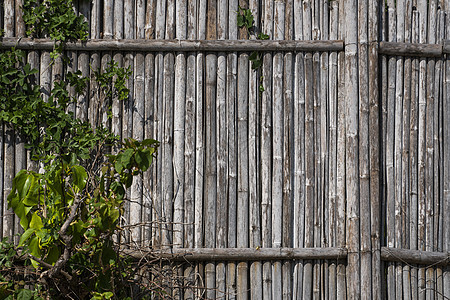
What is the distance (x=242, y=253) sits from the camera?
4.48m

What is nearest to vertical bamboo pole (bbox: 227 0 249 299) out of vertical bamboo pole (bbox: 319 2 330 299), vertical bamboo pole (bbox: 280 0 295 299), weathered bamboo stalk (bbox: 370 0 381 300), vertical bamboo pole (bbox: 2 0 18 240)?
vertical bamboo pole (bbox: 280 0 295 299)

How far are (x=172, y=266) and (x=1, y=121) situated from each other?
73.7 inches

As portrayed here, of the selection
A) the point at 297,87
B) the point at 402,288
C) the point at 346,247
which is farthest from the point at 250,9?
the point at 402,288

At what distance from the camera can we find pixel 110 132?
4.55 m

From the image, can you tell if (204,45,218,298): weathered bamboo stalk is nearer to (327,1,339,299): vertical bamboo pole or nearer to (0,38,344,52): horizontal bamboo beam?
(0,38,344,52): horizontal bamboo beam

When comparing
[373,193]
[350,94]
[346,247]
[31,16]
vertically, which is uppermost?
[31,16]

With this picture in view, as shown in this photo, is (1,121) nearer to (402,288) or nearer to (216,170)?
(216,170)

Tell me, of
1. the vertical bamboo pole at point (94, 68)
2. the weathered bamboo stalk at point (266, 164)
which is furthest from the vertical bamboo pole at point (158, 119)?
the weathered bamboo stalk at point (266, 164)

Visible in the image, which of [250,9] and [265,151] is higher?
[250,9]

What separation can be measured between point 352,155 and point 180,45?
5.68 ft

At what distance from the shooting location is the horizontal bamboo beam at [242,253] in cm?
446

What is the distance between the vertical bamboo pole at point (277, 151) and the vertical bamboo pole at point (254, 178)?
12 cm

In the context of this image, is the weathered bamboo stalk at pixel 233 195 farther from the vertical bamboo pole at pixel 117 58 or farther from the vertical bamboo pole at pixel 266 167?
the vertical bamboo pole at pixel 117 58

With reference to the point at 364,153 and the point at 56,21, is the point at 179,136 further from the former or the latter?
the point at 364,153
